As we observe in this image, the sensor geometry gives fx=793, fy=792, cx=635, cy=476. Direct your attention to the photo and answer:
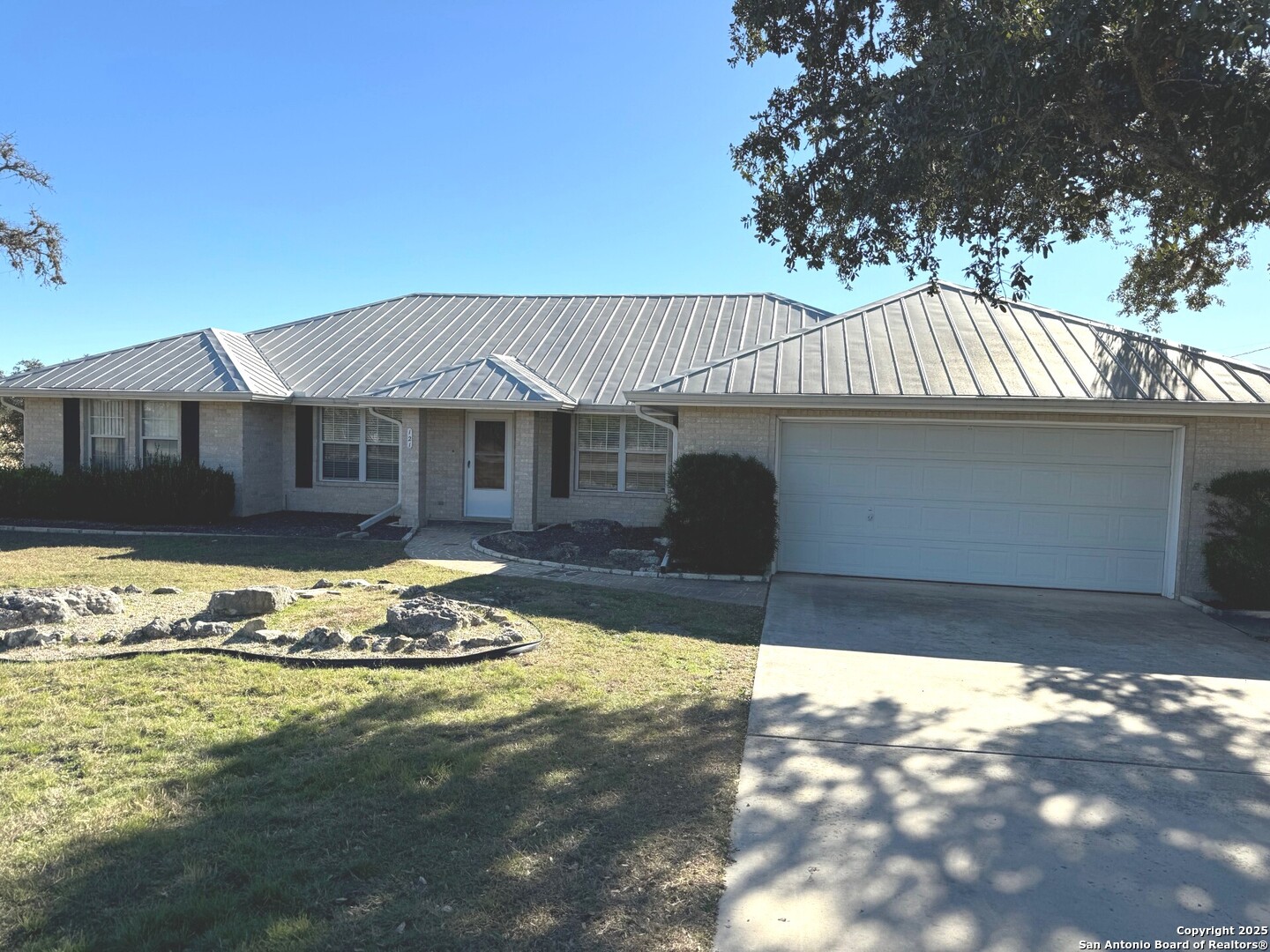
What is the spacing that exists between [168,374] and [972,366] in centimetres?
1553

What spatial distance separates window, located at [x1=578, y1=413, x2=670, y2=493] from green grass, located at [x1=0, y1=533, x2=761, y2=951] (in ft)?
29.0

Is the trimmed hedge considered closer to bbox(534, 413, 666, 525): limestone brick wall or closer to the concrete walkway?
the concrete walkway

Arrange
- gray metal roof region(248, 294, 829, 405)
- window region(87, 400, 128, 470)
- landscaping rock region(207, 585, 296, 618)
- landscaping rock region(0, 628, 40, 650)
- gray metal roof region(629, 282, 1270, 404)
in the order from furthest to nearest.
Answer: window region(87, 400, 128, 470) < gray metal roof region(248, 294, 829, 405) < gray metal roof region(629, 282, 1270, 404) < landscaping rock region(207, 585, 296, 618) < landscaping rock region(0, 628, 40, 650)

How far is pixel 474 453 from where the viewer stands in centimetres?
1655

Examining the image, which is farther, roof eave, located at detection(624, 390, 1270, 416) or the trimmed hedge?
the trimmed hedge

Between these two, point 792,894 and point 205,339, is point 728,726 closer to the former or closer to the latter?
point 792,894

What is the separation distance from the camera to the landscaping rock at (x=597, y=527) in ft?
47.9

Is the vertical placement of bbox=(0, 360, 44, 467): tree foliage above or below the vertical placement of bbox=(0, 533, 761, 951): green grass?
above

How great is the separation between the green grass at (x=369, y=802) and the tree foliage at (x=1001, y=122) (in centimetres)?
492

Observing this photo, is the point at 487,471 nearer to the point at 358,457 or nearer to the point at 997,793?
the point at 358,457

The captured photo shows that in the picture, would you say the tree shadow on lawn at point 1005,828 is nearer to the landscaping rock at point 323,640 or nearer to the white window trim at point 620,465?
the landscaping rock at point 323,640

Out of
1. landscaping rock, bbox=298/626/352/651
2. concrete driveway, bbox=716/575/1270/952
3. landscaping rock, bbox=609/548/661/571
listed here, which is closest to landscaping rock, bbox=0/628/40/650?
landscaping rock, bbox=298/626/352/651

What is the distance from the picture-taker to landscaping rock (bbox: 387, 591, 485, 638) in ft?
23.8

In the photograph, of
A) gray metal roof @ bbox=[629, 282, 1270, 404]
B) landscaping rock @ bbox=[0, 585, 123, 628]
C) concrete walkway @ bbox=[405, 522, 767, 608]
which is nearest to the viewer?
landscaping rock @ bbox=[0, 585, 123, 628]
